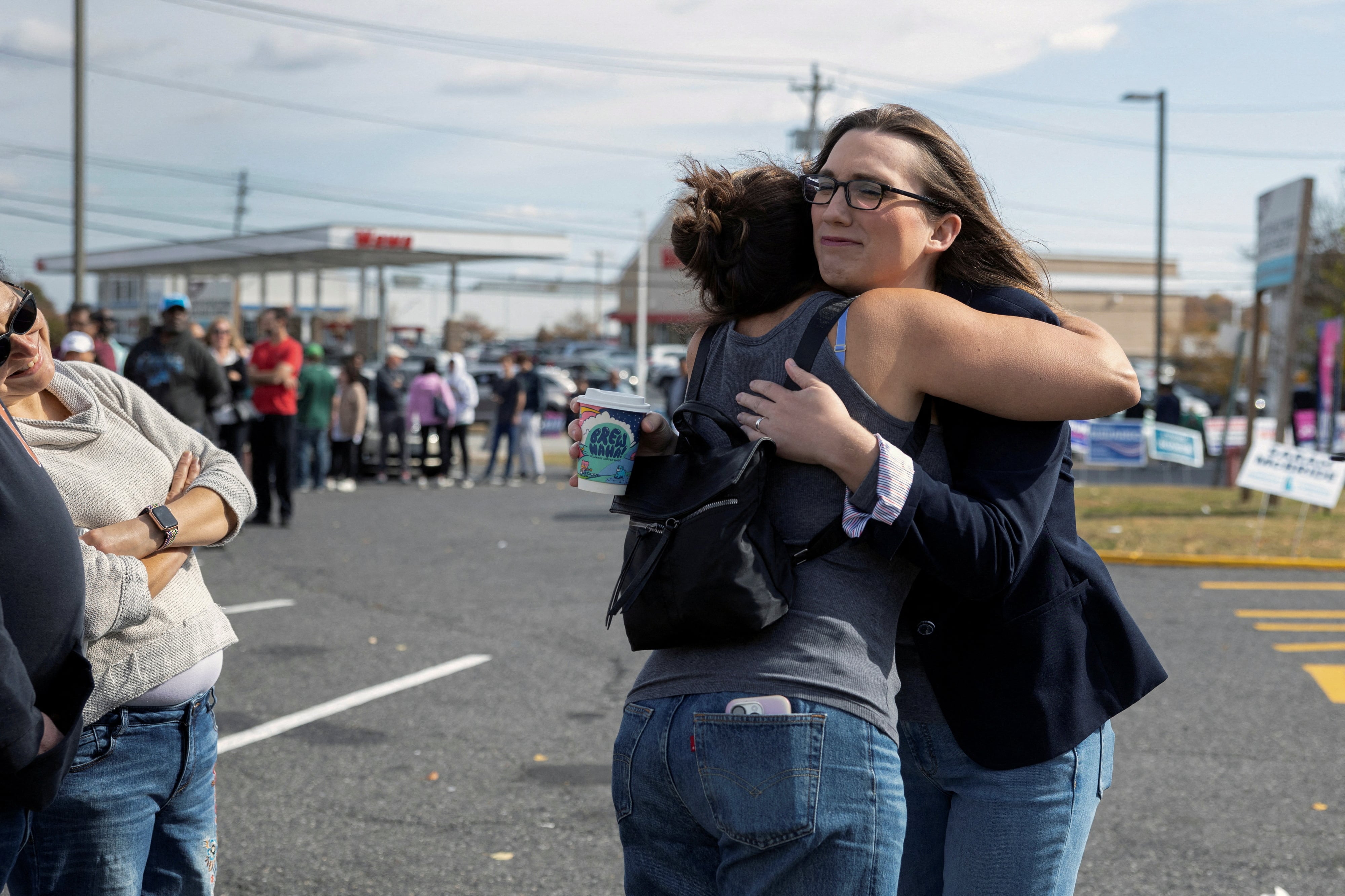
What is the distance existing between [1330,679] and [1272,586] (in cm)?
314

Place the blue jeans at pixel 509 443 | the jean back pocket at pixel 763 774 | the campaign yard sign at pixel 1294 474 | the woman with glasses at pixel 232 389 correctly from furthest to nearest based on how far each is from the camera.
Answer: the blue jeans at pixel 509 443
the campaign yard sign at pixel 1294 474
the woman with glasses at pixel 232 389
the jean back pocket at pixel 763 774

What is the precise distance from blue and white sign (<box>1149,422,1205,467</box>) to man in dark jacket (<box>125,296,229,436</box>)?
1210 centimetres

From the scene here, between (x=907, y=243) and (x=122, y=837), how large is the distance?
1788mm

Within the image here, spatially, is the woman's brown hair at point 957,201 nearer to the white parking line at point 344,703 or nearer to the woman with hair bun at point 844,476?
the woman with hair bun at point 844,476

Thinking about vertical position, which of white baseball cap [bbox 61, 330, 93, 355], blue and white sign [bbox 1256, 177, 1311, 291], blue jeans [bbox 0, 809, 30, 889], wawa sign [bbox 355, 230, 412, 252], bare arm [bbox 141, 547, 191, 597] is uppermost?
wawa sign [bbox 355, 230, 412, 252]

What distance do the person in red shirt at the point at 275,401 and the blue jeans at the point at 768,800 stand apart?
33.8ft

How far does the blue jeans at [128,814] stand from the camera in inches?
87.5

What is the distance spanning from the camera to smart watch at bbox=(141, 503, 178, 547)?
2311mm

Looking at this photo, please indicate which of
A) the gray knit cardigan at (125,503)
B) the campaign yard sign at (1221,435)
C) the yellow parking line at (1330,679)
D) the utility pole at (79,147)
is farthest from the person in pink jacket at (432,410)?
the gray knit cardigan at (125,503)

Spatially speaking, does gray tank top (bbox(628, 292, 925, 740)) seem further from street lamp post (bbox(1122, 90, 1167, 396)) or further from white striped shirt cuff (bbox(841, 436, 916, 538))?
street lamp post (bbox(1122, 90, 1167, 396))

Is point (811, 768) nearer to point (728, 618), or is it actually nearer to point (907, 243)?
point (728, 618)

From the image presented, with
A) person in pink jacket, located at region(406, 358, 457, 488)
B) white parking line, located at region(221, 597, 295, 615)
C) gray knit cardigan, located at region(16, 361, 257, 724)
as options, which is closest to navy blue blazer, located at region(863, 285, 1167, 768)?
gray knit cardigan, located at region(16, 361, 257, 724)

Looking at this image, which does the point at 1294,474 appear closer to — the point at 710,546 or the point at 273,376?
the point at 273,376

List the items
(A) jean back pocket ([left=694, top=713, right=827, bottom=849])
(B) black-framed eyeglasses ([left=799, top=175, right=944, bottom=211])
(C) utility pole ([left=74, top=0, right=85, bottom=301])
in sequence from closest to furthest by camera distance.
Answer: (A) jean back pocket ([left=694, top=713, right=827, bottom=849])
(B) black-framed eyeglasses ([left=799, top=175, right=944, bottom=211])
(C) utility pole ([left=74, top=0, right=85, bottom=301])
